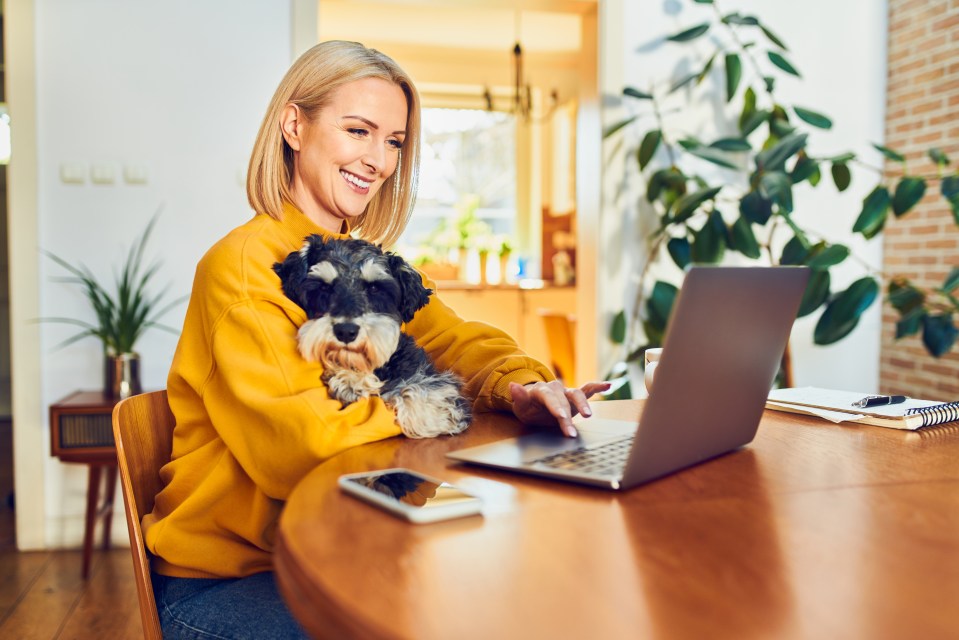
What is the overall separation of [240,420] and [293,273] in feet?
0.81

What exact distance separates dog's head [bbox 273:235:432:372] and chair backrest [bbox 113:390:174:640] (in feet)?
0.99

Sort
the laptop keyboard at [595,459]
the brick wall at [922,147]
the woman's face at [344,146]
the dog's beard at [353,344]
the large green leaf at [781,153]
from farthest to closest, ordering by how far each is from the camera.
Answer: the brick wall at [922,147], the large green leaf at [781,153], the woman's face at [344,146], the dog's beard at [353,344], the laptop keyboard at [595,459]

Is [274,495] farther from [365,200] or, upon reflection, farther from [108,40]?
[108,40]

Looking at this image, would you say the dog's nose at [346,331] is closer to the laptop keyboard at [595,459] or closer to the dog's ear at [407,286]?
the dog's ear at [407,286]

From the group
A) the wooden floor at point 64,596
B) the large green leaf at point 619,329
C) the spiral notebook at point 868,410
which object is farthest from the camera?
the large green leaf at point 619,329

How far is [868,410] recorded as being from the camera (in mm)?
1391

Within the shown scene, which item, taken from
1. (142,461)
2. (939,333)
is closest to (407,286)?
(142,461)

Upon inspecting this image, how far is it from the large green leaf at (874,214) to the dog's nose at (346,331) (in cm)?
300

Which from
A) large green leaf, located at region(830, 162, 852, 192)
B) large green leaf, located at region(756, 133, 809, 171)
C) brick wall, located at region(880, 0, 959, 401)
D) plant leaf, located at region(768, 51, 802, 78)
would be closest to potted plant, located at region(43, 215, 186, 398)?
large green leaf, located at region(756, 133, 809, 171)

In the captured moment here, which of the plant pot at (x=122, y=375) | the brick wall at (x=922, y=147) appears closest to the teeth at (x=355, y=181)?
the plant pot at (x=122, y=375)

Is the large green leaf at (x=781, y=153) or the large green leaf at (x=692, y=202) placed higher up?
the large green leaf at (x=781, y=153)

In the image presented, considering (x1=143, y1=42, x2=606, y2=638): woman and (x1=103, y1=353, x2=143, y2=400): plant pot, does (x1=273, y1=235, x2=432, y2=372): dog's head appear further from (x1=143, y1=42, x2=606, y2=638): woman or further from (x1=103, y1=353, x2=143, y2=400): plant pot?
(x1=103, y1=353, x2=143, y2=400): plant pot

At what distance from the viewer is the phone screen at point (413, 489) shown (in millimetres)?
829

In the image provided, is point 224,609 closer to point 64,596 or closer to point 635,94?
point 64,596
